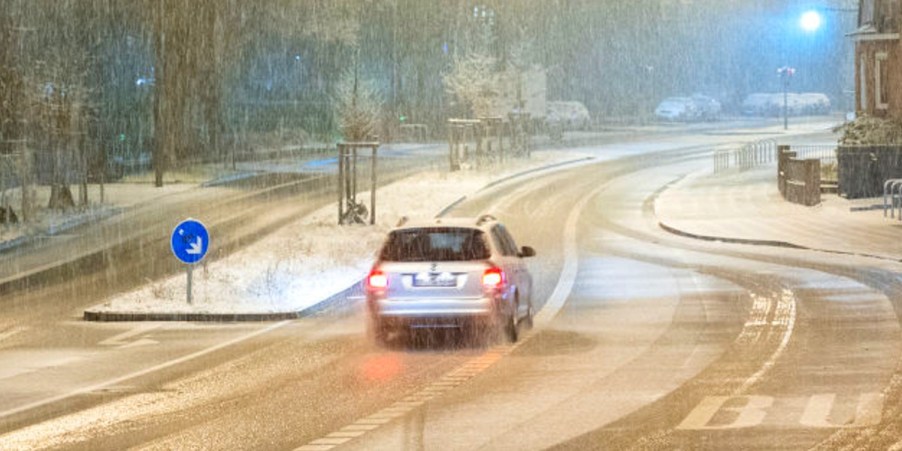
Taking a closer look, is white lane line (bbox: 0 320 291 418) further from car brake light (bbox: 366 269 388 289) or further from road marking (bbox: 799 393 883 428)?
road marking (bbox: 799 393 883 428)

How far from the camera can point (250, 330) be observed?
22.2 m

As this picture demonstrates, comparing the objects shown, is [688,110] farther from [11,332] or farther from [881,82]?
[11,332]

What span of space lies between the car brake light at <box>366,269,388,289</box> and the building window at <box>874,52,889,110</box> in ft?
146

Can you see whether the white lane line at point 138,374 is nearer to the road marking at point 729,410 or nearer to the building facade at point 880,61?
the road marking at point 729,410

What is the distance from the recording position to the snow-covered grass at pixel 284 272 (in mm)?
24406

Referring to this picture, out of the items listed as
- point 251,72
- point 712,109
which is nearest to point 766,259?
point 251,72

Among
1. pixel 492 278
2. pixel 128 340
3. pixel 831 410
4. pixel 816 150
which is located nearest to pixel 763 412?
pixel 831 410

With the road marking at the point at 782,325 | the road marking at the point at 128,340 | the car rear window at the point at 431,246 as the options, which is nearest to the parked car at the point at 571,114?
the road marking at the point at 782,325

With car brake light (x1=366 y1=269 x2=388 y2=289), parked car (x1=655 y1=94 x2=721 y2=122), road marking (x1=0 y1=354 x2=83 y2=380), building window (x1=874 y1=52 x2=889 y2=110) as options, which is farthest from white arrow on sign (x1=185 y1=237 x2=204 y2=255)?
parked car (x1=655 y1=94 x2=721 y2=122)

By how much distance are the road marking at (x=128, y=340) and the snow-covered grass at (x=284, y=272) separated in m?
1.22

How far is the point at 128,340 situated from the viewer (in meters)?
21.3

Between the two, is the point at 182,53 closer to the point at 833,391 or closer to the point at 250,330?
the point at 250,330

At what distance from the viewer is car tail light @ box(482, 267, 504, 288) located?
1953 cm

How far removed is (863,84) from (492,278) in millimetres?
45891
